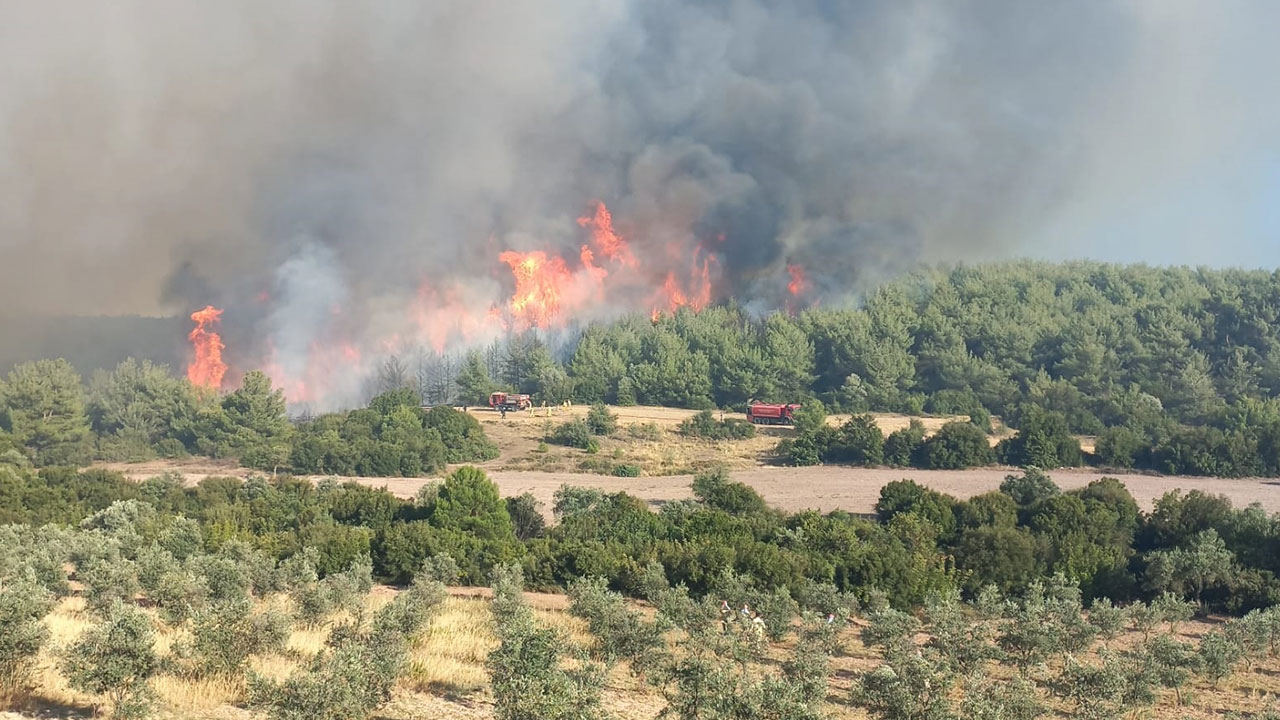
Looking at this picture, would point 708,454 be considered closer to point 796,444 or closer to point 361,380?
point 796,444

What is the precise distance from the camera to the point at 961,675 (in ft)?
67.8

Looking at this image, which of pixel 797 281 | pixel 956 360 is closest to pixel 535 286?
pixel 797 281

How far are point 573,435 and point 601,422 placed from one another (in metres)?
3.77

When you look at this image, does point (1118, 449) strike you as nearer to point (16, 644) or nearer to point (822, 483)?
point (822, 483)

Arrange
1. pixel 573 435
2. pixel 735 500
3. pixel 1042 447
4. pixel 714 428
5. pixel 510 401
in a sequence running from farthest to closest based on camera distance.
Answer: pixel 510 401, pixel 714 428, pixel 573 435, pixel 1042 447, pixel 735 500

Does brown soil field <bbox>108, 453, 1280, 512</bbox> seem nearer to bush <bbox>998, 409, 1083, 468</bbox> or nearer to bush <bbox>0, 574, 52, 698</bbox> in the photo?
bush <bbox>998, 409, 1083, 468</bbox>

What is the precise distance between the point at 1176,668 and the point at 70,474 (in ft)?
140

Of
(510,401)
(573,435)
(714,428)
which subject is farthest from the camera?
(510,401)

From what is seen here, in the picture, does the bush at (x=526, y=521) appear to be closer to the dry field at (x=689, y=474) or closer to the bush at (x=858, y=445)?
the dry field at (x=689, y=474)

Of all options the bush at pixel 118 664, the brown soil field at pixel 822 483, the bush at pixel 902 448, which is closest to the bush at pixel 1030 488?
the brown soil field at pixel 822 483

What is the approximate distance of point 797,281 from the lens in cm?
10769

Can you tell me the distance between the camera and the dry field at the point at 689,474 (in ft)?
171

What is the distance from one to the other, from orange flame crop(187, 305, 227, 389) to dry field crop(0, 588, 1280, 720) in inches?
2387

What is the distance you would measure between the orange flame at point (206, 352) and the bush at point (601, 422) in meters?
30.5
